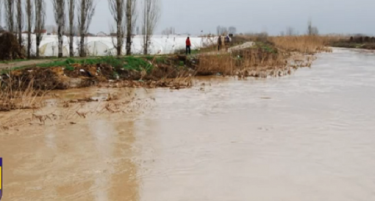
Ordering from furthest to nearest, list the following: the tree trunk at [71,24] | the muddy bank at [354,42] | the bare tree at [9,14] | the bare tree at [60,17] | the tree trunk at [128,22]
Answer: the muddy bank at [354,42] < the tree trunk at [128,22] < the tree trunk at [71,24] < the bare tree at [9,14] < the bare tree at [60,17]

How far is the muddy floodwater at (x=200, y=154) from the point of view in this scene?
4.04 m

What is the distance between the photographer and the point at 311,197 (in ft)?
12.9

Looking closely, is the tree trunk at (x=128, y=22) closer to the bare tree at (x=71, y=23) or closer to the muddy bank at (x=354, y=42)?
the bare tree at (x=71, y=23)

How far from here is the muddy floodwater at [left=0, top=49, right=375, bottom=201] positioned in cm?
404

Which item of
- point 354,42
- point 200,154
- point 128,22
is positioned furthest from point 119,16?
point 354,42

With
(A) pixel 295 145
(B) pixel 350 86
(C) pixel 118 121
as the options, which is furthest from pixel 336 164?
(B) pixel 350 86

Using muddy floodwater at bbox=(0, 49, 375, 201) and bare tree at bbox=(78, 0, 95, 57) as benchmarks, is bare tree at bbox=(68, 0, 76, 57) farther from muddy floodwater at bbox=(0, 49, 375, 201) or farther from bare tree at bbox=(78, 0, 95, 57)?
muddy floodwater at bbox=(0, 49, 375, 201)

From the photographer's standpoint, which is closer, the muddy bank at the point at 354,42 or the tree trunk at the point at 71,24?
the tree trunk at the point at 71,24

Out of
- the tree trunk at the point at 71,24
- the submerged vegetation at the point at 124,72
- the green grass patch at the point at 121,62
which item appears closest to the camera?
the submerged vegetation at the point at 124,72

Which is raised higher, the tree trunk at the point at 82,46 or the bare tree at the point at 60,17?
the bare tree at the point at 60,17

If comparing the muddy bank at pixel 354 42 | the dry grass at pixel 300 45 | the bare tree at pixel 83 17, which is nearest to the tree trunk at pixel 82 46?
the bare tree at pixel 83 17

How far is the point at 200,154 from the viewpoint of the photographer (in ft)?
17.3

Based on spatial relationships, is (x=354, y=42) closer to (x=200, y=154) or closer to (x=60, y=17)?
(x=60, y=17)

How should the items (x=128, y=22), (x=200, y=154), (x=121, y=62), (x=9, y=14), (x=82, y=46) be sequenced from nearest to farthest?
(x=200, y=154) → (x=121, y=62) → (x=9, y=14) → (x=82, y=46) → (x=128, y=22)
